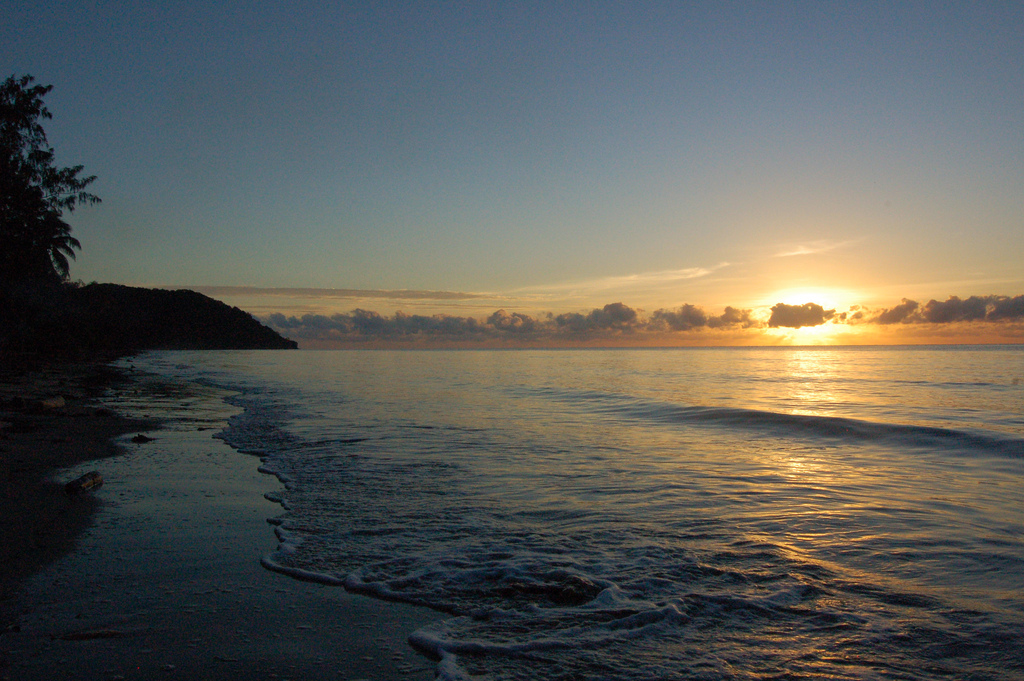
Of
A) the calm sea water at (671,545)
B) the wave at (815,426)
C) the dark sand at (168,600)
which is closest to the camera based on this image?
the dark sand at (168,600)

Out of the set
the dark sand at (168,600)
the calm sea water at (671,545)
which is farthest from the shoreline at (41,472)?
the calm sea water at (671,545)

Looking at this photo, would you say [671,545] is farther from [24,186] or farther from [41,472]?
[24,186]

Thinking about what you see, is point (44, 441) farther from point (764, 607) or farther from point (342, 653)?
point (764, 607)

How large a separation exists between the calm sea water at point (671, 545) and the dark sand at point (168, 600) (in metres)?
0.36

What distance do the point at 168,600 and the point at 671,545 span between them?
4711 mm

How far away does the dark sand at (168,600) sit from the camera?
3854 mm

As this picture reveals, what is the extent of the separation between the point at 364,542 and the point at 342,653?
259 centimetres

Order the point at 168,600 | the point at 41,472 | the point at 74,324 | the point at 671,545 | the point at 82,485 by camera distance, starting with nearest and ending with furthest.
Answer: the point at 168,600
the point at 671,545
the point at 82,485
the point at 41,472
the point at 74,324

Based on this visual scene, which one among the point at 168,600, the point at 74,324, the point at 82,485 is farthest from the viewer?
the point at 74,324

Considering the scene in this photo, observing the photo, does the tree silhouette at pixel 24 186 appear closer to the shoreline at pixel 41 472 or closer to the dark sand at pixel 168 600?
the shoreline at pixel 41 472

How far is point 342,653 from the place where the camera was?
407cm

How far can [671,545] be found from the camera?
660 cm

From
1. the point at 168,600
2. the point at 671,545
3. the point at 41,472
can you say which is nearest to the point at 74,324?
the point at 41,472

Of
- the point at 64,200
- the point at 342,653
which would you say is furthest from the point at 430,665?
the point at 64,200
